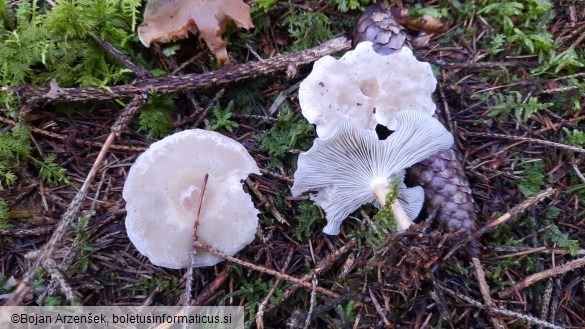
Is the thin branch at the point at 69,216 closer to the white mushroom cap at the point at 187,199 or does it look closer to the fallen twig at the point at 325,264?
the white mushroom cap at the point at 187,199

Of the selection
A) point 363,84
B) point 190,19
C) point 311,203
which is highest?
point 190,19

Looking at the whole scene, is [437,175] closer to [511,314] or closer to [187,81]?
[511,314]

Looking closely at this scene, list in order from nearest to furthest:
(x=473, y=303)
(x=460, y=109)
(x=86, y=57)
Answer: (x=473, y=303) < (x=86, y=57) < (x=460, y=109)

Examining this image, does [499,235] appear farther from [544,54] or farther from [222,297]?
[222,297]

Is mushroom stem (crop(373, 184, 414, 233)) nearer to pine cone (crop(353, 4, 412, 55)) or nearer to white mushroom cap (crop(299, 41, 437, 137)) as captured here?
white mushroom cap (crop(299, 41, 437, 137))

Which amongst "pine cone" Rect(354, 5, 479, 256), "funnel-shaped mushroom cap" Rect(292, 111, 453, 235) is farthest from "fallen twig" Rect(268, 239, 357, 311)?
"pine cone" Rect(354, 5, 479, 256)

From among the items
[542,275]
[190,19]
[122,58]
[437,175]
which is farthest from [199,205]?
[542,275]

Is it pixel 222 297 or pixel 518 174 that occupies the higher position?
pixel 518 174

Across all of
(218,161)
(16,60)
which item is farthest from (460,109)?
(16,60)
